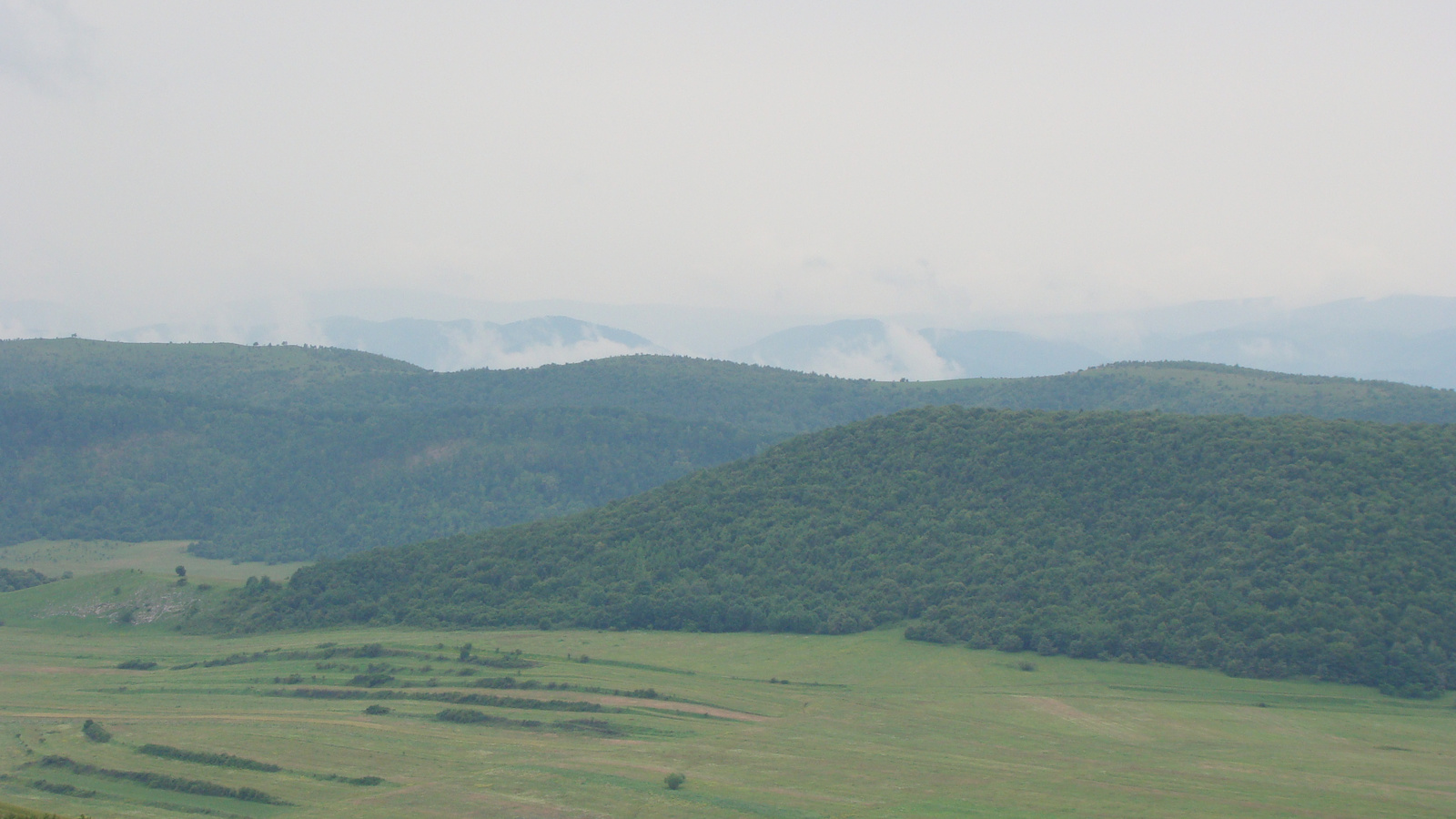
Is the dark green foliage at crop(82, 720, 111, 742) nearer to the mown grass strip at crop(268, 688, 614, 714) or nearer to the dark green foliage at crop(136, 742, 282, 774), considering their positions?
the dark green foliage at crop(136, 742, 282, 774)

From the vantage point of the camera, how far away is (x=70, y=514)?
179 meters

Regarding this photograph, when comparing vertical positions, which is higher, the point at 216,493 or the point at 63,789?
the point at 216,493

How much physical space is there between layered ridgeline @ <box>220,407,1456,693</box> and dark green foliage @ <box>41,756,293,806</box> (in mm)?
38383

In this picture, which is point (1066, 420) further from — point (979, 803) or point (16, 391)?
point (16, 391)

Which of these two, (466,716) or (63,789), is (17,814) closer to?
(63,789)

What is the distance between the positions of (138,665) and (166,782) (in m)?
32.3

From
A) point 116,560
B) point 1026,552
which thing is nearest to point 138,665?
point 1026,552

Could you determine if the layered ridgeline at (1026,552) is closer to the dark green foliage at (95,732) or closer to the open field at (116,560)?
the dark green foliage at (95,732)

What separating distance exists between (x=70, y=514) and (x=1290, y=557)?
16310 centimetres

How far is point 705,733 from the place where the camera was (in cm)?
6631

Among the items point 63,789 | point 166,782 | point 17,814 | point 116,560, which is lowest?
point 63,789

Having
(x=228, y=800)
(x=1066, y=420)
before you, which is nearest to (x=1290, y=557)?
(x=1066, y=420)

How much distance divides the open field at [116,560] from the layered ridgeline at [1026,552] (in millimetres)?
51936

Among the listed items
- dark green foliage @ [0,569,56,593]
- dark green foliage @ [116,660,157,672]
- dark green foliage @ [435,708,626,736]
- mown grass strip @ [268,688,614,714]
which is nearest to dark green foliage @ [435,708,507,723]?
dark green foliage @ [435,708,626,736]
